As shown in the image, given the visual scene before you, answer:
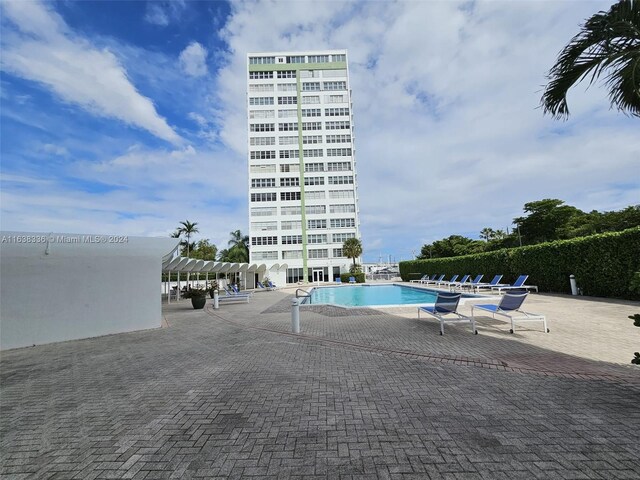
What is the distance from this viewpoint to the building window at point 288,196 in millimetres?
51562

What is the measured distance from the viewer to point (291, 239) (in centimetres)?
5100

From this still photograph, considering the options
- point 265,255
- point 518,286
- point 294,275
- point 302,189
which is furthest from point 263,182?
point 518,286

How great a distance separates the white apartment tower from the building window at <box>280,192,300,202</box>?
169 millimetres

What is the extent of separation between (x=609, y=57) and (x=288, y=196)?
4872 centimetres

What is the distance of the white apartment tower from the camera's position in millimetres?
50844

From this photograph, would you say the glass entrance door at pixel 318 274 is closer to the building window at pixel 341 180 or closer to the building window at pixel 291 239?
the building window at pixel 291 239

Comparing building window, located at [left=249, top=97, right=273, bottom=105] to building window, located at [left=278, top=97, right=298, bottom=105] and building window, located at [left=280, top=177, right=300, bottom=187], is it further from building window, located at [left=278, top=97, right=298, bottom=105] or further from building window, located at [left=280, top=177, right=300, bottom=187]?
building window, located at [left=280, top=177, right=300, bottom=187]

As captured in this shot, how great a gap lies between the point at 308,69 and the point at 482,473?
202 ft

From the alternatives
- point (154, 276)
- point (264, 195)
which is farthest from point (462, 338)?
point (264, 195)

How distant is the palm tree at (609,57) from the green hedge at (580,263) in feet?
27.1

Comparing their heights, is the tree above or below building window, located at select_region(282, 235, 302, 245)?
below

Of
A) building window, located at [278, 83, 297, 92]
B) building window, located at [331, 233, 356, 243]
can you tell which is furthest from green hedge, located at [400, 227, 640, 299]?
building window, located at [278, 83, 297, 92]

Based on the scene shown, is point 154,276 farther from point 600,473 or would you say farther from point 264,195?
point 264,195

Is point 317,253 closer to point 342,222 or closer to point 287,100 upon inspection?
point 342,222
